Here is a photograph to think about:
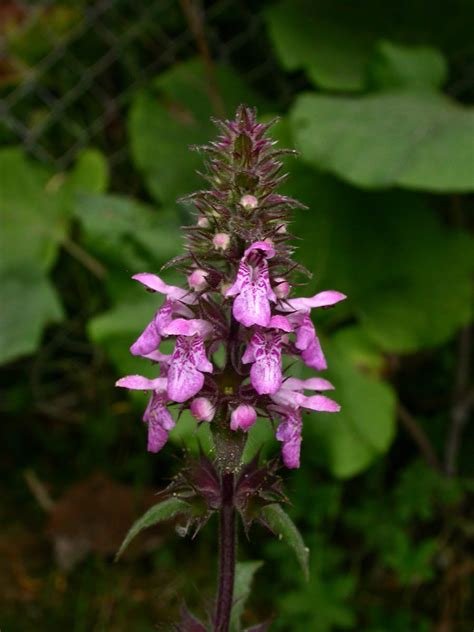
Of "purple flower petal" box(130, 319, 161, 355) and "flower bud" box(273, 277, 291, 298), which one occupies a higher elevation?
"flower bud" box(273, 277, 291, 298)

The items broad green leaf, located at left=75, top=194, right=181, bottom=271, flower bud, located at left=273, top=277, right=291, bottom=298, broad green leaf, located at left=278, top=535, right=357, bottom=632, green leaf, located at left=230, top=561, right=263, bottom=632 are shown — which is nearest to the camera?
flower bud, located at left=273, top=277, right=291, bottom=298

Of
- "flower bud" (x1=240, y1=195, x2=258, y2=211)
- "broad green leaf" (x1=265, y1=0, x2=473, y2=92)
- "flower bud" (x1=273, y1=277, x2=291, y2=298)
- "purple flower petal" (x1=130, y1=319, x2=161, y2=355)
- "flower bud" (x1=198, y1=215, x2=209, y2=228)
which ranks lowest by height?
"purple flower petal" (x1=130, y1=319, x2=161, y2=355)

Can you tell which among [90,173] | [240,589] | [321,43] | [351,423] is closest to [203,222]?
[240,589]

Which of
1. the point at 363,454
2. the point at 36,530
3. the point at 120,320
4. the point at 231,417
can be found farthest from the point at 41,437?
the point at 231,417

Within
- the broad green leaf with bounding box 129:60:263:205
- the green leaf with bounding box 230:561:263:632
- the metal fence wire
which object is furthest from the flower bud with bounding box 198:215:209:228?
the metal fence wire

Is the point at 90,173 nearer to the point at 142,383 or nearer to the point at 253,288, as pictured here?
the point at 142,383

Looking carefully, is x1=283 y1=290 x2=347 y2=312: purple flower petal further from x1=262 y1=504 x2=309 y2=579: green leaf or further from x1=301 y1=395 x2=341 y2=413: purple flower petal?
x1=262 y1=504 x2=309 y2=579: green leaf
